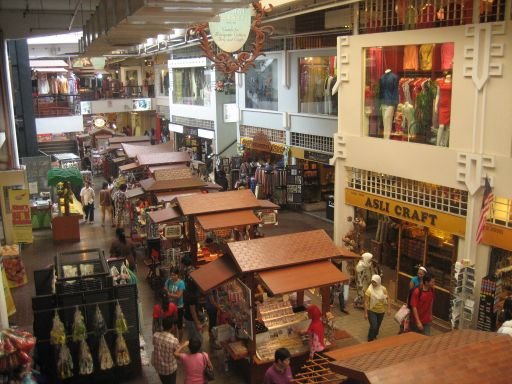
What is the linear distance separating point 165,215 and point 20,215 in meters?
6.44

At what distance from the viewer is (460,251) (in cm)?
1016

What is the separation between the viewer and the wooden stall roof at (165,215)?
12.0 metres

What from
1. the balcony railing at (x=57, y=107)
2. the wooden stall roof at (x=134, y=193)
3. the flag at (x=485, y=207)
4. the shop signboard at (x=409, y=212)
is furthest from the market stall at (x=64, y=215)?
the flag at (x=485, y=207)

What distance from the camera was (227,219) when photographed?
37.7 ft

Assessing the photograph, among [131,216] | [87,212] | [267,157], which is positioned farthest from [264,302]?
[267,157]

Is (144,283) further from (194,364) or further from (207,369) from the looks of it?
(194,364)

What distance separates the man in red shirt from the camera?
9203mm

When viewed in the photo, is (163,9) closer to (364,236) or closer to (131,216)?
(364,236)

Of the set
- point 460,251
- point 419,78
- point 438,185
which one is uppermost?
point 419,78

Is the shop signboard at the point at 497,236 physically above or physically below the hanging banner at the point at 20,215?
above

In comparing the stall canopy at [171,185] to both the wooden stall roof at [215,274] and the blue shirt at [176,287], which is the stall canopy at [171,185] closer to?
the blue shirt at [176,287]

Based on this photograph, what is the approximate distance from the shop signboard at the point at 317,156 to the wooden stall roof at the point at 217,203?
694 centimetres

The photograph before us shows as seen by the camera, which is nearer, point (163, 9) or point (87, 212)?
point (163, 9)

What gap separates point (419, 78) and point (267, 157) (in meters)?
12.1
